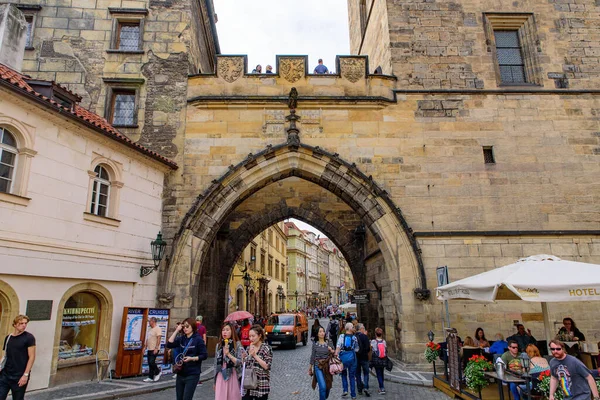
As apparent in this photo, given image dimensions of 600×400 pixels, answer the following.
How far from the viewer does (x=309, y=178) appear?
40.3 ft

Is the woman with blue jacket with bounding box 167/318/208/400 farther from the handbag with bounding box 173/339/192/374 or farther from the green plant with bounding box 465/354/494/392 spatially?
the green plant with bounding box 465/354/494/392

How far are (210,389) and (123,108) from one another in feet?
27.5

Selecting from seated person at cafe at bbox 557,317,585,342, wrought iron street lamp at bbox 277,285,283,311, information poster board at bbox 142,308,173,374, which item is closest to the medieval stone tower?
information poster board at bbox 142,308,173,374

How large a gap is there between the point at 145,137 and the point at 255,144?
3131 mm

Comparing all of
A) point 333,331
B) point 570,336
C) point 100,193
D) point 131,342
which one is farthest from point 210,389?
point 333,331

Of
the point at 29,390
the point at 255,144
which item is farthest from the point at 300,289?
the point at 29,390

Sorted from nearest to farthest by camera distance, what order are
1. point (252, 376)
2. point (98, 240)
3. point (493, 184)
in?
point (252, 376)
point (98, 240)
point (493, 184)

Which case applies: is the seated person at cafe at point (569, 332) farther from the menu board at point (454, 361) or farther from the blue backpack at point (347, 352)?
the blue backpack at point (347, 352)

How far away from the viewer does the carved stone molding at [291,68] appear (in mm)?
12328

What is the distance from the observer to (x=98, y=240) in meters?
9.02

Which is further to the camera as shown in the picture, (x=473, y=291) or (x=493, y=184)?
(x=493, y=184)

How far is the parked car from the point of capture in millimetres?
16094

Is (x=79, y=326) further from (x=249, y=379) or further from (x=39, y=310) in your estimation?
(x=249, y=379)

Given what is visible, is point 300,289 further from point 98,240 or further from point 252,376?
point 252,376
